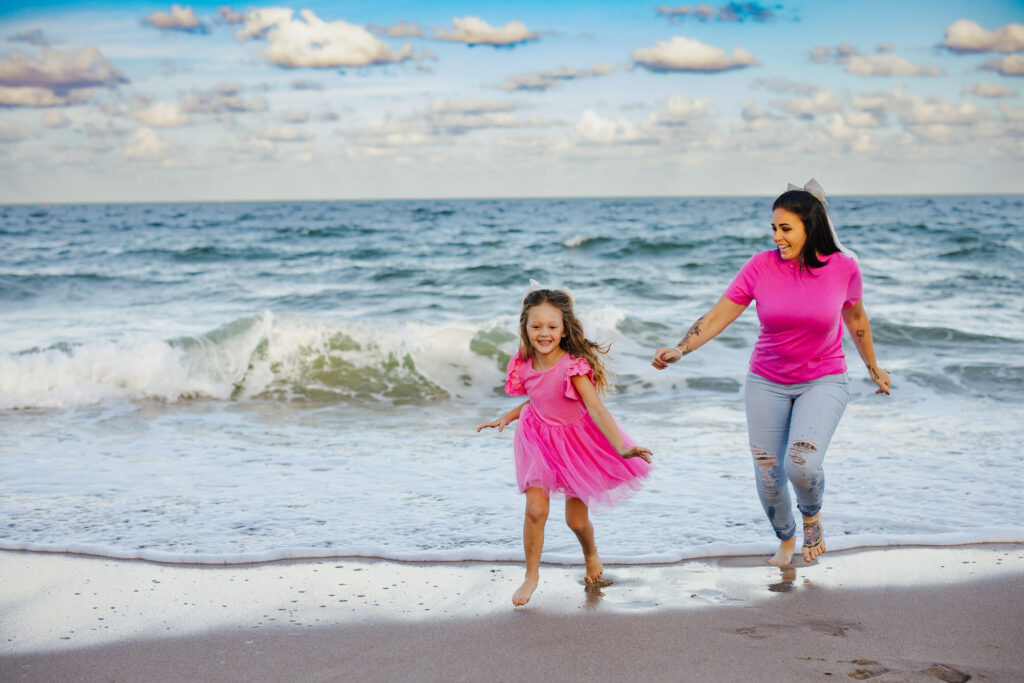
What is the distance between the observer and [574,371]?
12.8 feet

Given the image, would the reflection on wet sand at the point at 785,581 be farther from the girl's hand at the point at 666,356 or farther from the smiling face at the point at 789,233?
the smiling face at the point at 789,233

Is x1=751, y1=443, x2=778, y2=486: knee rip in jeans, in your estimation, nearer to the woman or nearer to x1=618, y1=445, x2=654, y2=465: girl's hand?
the woman

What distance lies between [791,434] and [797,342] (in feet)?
1.35

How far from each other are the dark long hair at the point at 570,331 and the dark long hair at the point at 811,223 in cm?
98

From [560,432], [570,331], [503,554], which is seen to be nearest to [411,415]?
[503,554]

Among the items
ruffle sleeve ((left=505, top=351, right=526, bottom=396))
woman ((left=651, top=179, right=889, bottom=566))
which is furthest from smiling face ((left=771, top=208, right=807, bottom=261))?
ruffle sleeve ((left=505, top=351, right=526, bottom=396))

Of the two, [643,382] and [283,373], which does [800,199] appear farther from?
[283,373]

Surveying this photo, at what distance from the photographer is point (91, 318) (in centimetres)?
1516

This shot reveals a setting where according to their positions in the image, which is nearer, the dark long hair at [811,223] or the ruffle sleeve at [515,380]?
the dark long hair at [811,223]

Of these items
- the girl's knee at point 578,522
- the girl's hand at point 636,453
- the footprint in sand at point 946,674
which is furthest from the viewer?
the girl's knee at point 578,522

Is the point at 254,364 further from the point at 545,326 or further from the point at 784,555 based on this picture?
the point at 784,555

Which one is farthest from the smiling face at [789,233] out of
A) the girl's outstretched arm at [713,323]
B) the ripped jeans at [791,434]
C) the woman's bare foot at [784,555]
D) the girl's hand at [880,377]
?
the woman's bare foot at [784,555]

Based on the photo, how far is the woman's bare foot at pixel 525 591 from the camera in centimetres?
387

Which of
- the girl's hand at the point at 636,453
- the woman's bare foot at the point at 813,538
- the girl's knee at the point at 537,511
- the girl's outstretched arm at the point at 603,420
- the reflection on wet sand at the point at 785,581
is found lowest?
the reflection on wet sand at the point at 785,581
